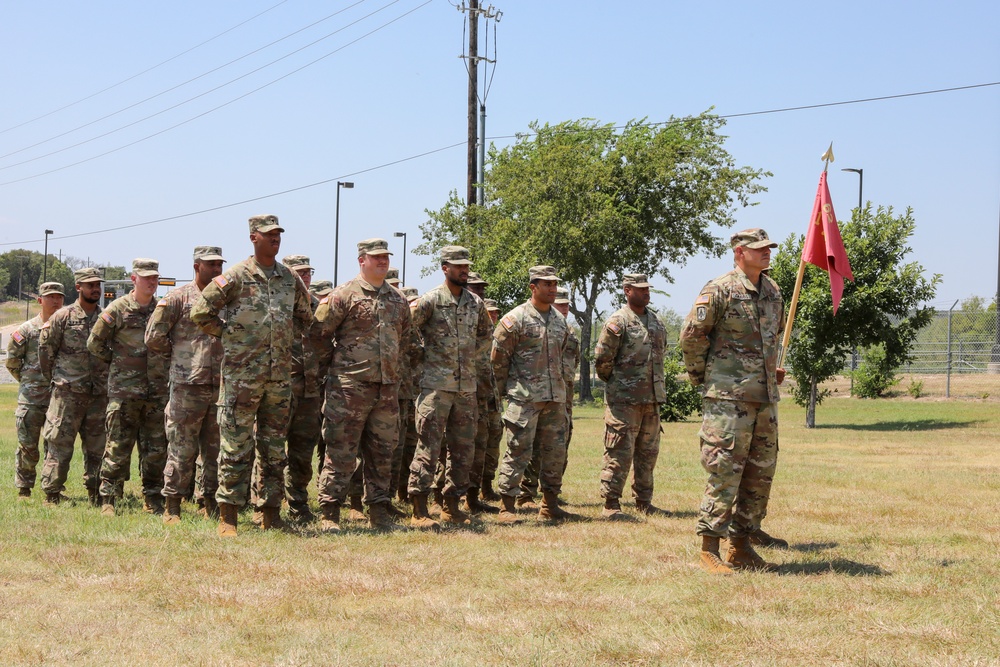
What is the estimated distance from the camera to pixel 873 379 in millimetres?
34188

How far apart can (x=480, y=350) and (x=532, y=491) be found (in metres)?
1.85

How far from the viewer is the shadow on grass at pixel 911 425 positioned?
77.1 feet

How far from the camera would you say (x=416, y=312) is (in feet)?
32.1

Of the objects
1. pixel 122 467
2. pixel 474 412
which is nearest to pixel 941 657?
pixel 474 412

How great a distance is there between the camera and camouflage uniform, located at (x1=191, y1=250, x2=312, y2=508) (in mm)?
8758

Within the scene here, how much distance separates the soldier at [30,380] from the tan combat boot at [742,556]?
7443mm

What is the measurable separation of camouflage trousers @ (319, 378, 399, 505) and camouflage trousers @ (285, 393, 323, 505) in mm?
674

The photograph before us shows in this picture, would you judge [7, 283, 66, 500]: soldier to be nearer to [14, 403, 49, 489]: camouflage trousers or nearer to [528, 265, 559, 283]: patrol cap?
[14, 403, 49, 489]: camouflage trousers

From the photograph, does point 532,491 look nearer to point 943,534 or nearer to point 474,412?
point 474,412

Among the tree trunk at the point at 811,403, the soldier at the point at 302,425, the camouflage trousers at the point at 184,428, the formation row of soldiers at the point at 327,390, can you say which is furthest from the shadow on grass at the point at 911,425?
the camouflage trousers at the point at 184,428

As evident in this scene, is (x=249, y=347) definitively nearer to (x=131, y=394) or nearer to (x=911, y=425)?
(x=131, y=394)

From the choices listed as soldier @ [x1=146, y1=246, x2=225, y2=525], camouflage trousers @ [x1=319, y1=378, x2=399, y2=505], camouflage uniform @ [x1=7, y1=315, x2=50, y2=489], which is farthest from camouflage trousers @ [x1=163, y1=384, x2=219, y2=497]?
camouflage uniform @ [x1=7, y1=315, x2=50, y2=489]

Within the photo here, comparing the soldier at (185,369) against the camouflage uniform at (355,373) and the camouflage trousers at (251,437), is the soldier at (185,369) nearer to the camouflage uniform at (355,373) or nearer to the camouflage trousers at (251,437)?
the camouflage trousers at (251,437)

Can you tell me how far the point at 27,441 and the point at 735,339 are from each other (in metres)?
7.75
